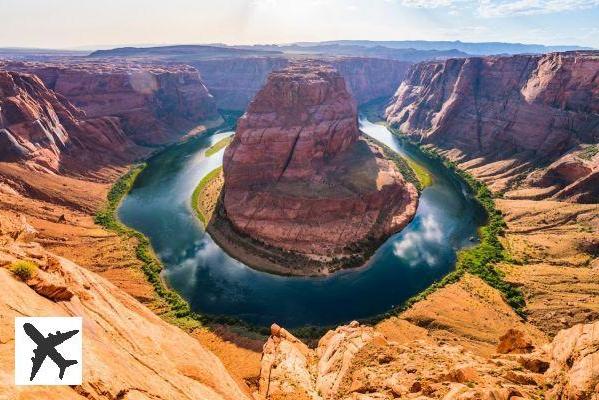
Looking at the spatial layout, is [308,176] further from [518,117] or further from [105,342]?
[518,117]

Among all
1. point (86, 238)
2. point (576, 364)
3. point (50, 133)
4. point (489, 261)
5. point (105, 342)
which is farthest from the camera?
point (50, 133)

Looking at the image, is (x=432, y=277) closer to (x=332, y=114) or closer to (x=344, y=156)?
(x=344, y=156)

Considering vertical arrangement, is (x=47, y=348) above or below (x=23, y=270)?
below

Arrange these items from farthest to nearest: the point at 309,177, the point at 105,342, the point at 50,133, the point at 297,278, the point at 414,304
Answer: the point at 50,133, the point at 309,177, the point at 297,278, the point at 414,304, the point at 105,342

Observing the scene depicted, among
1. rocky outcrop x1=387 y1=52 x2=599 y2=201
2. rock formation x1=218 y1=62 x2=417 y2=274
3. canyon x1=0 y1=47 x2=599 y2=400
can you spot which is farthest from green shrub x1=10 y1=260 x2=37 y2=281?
rocky outcrop x1=387 y1=52 x2=599 y2=201

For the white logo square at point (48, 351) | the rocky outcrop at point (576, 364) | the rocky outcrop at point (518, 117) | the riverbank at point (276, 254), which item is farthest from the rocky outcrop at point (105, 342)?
the rocky outcrop at point (518, 117)

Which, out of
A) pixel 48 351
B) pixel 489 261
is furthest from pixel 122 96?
pixel 48 351

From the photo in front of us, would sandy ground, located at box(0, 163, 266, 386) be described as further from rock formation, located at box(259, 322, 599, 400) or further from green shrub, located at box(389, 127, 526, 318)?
green shrub, located at box(389, 127, 526, 318)

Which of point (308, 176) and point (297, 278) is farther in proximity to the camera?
point (308, 176)
